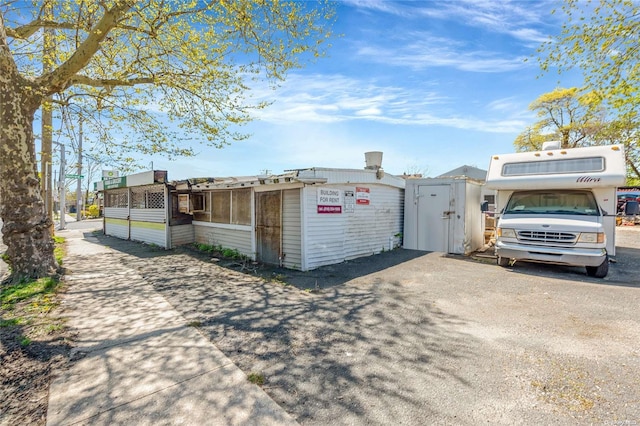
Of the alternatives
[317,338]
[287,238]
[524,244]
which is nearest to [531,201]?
[524,244]

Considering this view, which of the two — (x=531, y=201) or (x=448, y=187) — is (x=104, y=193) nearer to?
(x=448, y=187)

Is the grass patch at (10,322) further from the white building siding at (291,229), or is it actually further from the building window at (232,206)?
the building window at (232,206)

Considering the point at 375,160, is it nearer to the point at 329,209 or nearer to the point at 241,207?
the point at 329,209

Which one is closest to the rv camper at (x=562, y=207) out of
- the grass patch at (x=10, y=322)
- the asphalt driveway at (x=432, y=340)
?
the asphalt driveway at (x=432, y=340)

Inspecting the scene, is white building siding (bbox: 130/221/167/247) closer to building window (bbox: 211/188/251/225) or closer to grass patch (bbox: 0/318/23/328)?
building window (bbox: 211/188/251/225)

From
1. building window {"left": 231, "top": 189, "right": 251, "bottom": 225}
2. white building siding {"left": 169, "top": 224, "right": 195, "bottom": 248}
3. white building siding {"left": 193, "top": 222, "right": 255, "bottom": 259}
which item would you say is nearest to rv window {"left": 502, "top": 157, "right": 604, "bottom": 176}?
building window {"left": 231, "top": 189, "right": 251, "bottom": 225}

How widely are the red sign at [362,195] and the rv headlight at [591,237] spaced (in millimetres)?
5171

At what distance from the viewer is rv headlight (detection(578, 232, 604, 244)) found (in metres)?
6.44

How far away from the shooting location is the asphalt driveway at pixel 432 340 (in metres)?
2.64

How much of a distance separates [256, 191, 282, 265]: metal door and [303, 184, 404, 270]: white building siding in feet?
3.61

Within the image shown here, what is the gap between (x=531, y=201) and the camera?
7.90 m

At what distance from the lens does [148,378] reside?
3145mm

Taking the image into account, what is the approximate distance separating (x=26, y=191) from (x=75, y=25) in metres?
3.79

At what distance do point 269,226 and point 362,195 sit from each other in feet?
9.73
